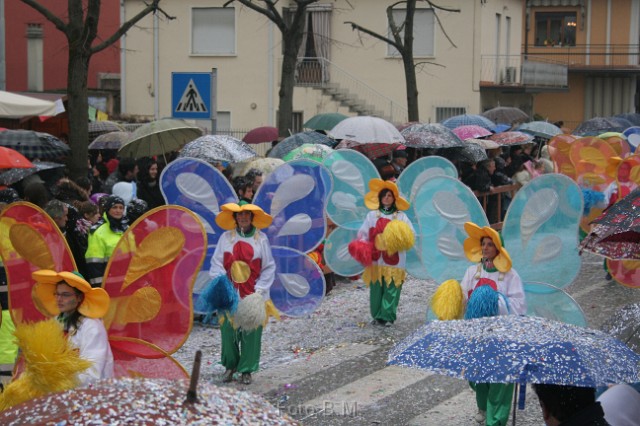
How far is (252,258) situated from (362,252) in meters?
2.45

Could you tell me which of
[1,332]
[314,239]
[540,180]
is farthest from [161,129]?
[1,332]

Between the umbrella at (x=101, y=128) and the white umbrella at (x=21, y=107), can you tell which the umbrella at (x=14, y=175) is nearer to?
Answer: the white umbrella at (x=21, y=107)

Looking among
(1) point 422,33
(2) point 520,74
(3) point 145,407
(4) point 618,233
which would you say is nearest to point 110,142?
(4) point 618,233

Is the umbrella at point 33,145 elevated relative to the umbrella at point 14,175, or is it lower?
elevated

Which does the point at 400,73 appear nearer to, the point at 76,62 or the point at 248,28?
the point at 248,28

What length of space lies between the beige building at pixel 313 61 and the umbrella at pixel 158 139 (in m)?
17.6

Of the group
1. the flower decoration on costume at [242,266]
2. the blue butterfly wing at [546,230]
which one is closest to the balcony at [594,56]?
the blue butterfly wing at [546,230]

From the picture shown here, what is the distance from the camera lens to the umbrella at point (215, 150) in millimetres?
14992

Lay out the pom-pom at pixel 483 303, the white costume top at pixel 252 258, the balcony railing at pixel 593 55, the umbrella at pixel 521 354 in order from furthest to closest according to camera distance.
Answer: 1. the balcony railing at pixel 593 55
2. the white costume top at pixel 252 258
3. the pom-pom at pixel 483 303
4. the umbrella at pixel 521 354

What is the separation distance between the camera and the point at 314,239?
1084 centimetres

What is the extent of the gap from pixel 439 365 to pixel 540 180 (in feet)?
15.9

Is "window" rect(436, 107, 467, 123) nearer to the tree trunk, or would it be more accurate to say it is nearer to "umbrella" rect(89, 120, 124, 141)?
"umbrella" rect(89, 120, 124, 141)

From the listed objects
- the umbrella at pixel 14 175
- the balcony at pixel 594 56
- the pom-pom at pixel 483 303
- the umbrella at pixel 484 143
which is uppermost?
the balcony at pixel 594 56

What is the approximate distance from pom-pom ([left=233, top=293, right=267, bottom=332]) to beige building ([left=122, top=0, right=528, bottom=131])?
23970 mm
